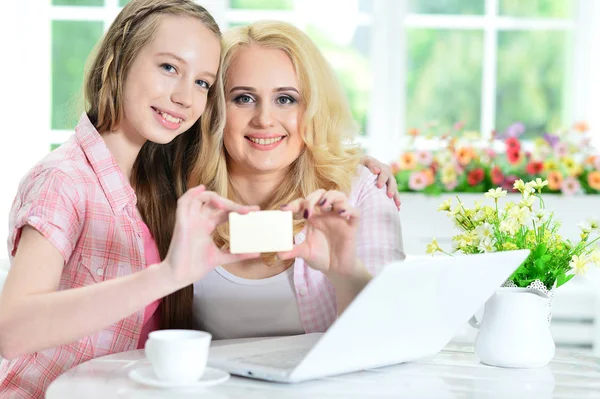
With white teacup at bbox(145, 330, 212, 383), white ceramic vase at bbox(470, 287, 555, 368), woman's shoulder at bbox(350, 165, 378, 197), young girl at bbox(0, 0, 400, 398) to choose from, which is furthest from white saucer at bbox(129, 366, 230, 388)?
woman's shoulder at bbox(350, 165, 378, 197)

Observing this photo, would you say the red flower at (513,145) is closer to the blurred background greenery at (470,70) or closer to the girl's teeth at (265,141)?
the blurred background greenery at (470,70)

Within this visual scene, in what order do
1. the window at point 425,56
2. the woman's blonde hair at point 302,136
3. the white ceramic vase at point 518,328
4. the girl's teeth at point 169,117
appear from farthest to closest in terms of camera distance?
the window at point 425,56, the woman's blonde hair at point 302,136, the girl's teeth at point 169,117, the white ceramic vase at point 518,328

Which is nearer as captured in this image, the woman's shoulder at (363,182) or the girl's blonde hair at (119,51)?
the girl's blonde hair at (119,51)

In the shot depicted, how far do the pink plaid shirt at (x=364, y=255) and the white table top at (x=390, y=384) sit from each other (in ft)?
1.42

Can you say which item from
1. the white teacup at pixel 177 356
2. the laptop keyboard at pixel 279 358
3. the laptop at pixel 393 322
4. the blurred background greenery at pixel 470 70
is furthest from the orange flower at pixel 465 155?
the white teacup at pixel 177 356

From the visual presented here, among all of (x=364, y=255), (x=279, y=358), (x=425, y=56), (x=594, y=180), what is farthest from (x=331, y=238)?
(x=425, y=56)

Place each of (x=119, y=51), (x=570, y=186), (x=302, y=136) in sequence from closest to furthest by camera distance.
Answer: (x=119, y=51)
(x=302, y=136)
(x=570, y=186)

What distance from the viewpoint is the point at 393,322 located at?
135cm

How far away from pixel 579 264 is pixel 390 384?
42cm

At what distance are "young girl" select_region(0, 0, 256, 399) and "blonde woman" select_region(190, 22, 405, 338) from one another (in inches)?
6.0

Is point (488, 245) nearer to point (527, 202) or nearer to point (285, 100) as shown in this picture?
point (527, 202)

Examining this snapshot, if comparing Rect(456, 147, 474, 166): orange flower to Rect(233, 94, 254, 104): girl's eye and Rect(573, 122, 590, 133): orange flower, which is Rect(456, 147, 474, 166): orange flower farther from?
Rect(233, 94, 254, 104): girl's eye

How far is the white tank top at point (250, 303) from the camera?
196 cm

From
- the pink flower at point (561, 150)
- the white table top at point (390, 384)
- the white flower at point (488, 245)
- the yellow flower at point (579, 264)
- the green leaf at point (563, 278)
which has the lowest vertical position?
the white table top at point (390, 384)
